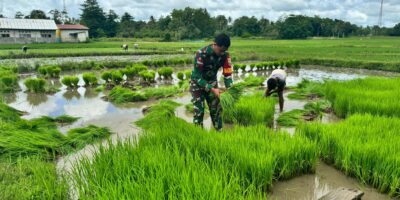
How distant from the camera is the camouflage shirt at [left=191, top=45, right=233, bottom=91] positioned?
3.89m

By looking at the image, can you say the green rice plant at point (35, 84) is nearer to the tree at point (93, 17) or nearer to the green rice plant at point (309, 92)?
the green rice plant at point (309, 92)

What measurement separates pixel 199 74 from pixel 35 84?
6.37 meters

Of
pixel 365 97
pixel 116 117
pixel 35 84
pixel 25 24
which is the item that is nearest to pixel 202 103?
pixel 116 117

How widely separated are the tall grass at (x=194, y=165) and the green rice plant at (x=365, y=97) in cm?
228

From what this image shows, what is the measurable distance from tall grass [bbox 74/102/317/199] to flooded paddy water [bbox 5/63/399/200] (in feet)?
0.56

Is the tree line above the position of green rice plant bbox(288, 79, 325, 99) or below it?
above

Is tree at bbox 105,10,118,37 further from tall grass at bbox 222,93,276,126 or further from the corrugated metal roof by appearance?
tall grass at bbox 222,93,276,126

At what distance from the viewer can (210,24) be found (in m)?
63.4

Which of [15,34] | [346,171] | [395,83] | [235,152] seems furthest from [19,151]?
[15,34]

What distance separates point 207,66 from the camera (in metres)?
4.02

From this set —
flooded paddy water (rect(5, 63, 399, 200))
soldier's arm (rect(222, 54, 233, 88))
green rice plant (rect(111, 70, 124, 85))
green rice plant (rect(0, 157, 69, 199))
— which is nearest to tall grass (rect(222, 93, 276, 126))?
flooded paddy water (rect(5, 63, 399, 200))

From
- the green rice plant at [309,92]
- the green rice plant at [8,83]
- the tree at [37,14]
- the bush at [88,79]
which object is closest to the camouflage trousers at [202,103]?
the green rice plant at [309,92]

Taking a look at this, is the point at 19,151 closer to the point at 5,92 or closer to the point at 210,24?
the point at 5,92

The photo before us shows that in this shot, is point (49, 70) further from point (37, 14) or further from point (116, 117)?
point (37, 14)
